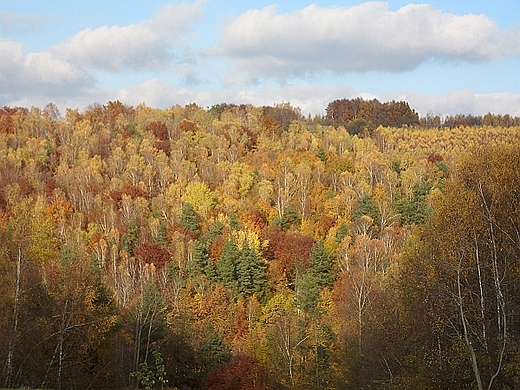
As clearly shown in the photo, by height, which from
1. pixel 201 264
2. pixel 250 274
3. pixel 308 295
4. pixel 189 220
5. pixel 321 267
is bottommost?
pixel 250 274

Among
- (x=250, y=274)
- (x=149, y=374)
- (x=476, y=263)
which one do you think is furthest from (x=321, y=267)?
(x=149, y=374)

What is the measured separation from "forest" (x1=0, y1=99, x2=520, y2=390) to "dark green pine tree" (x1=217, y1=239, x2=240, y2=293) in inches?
8.9

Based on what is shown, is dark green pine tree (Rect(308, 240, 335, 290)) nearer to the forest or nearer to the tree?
the forest

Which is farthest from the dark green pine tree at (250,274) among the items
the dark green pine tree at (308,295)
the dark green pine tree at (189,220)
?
the dark green pine tree at (189,220)

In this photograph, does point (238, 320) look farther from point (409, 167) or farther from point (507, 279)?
point (409, 167)

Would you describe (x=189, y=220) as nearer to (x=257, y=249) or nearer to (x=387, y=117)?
(x=257, y=249)

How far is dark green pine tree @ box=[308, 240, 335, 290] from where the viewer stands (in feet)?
191

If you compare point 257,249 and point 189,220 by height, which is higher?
point 189,220

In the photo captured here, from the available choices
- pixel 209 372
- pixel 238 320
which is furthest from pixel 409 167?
pixel 209 372

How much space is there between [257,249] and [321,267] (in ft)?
29.1

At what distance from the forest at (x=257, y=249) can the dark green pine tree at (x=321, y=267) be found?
0.24 meters

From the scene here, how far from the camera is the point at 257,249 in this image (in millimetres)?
64812

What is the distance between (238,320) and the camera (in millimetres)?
54156

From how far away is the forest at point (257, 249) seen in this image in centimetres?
2164
